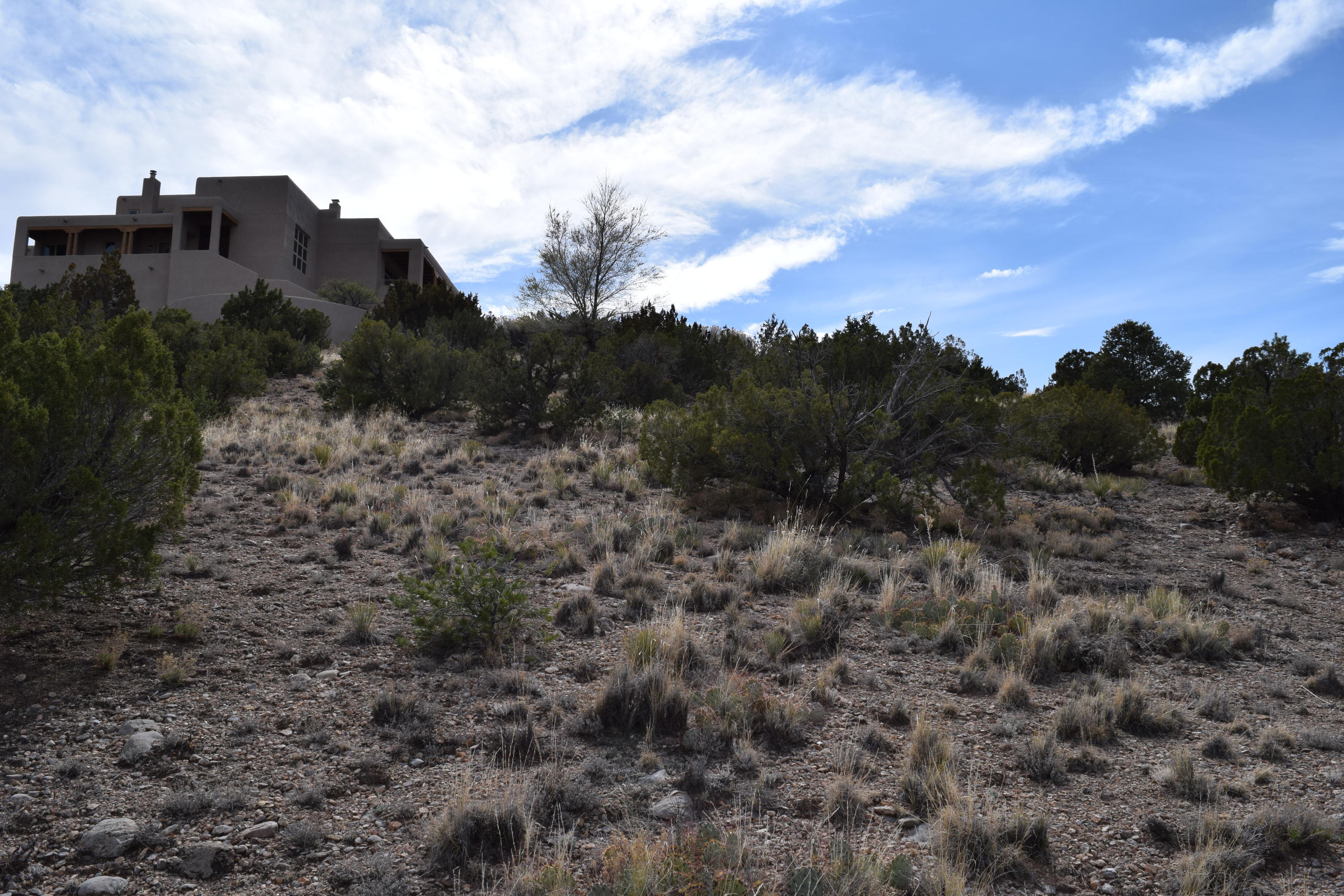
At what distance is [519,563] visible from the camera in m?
6.81

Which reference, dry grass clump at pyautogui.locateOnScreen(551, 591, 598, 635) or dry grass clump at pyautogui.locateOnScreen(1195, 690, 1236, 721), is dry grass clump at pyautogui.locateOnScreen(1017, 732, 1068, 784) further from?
dry grass clump at pyautogui.locateOnScreen(551, 591, 598, 635)

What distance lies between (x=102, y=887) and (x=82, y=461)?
2.80 meters

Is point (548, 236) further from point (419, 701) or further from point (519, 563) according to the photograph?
point (419, 701)

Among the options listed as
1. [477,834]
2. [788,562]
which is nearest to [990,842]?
[477,834]

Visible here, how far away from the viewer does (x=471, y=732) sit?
3.94 meters

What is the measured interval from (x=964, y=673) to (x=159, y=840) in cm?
415

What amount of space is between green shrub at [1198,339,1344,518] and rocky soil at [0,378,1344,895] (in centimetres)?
230

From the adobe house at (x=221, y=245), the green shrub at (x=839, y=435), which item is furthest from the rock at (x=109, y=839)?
the adobe house at (x=221, y=245)

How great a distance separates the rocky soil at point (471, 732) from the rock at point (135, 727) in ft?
0.06

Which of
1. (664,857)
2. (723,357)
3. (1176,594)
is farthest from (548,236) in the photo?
(664,857)

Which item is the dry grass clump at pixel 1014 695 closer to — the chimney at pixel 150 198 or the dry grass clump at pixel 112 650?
the dry grass clump at pixel 112 650

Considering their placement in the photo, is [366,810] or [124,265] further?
[124,265]

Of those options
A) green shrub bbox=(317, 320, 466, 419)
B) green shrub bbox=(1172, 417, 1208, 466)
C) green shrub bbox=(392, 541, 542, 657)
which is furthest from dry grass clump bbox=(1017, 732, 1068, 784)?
green shrub bbox=(317, 320, 466, 419)

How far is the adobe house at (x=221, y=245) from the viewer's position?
33.0 metres
